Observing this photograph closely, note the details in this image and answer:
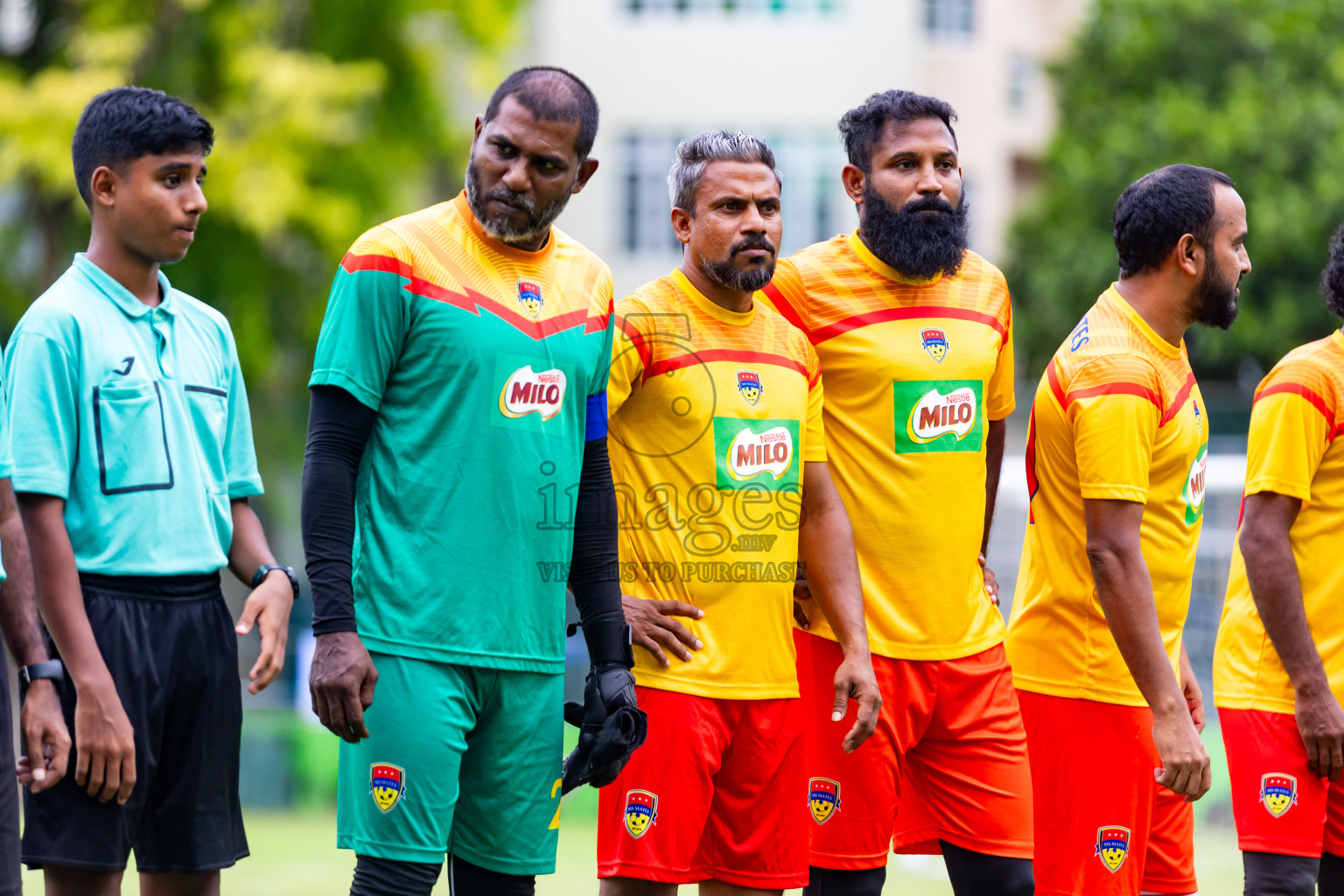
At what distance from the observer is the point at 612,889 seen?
4582mm

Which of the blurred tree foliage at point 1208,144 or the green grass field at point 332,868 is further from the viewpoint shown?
the blurred tree foliage at point 1208,144

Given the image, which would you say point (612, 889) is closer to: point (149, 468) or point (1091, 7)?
point (149, 468)

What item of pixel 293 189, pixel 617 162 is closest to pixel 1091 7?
pixel 617 162

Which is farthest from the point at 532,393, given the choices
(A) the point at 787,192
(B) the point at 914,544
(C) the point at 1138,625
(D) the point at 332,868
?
(A) the point at 787,192

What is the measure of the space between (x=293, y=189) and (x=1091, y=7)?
1530 centimetres

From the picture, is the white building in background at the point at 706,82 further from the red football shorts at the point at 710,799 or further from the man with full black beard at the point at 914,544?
the red football shorts at the point at 710,799

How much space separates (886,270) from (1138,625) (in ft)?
4.69

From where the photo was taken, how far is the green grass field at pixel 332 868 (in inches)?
416

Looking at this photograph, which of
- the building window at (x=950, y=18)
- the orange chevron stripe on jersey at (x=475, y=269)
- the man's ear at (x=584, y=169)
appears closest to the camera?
the orange chevron stripe on jersey at (x=475, y=269)

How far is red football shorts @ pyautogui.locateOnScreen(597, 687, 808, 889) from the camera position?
4535 mm

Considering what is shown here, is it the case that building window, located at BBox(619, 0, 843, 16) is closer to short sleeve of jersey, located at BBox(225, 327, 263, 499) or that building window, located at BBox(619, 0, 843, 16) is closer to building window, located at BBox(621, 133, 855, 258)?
building window, located at BBox(621, 133, 855, 258)

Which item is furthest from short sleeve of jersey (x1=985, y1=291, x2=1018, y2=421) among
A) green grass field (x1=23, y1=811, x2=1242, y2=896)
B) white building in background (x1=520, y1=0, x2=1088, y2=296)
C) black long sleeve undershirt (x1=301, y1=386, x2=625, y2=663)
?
white building in background (x1=520, y1=0, x2=1088, y2=296)

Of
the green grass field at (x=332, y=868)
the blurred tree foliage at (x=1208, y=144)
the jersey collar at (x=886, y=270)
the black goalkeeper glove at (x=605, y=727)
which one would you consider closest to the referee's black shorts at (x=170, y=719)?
the black goalkeeper glove at (x=605, y=727)

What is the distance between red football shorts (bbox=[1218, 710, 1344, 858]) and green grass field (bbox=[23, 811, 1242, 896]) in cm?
515
